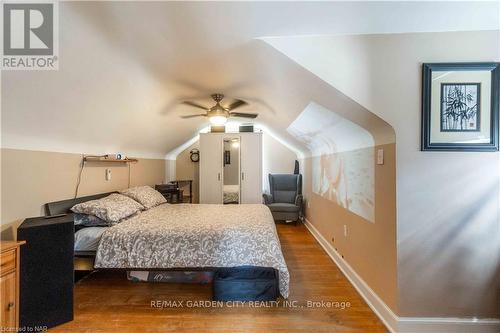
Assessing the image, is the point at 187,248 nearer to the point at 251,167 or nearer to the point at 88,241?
the point at 88,241

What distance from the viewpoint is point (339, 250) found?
288cm

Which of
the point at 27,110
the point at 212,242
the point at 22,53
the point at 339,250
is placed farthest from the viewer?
the point at 339,250

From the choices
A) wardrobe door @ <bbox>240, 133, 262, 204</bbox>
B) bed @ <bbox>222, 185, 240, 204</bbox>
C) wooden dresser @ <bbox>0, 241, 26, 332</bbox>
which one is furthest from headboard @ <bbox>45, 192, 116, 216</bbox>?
wardrobe door @ <bbox>240, 133, 262, 204</bbox>

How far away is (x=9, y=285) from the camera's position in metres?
1.53

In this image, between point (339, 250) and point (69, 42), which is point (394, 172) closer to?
point (339, 250)

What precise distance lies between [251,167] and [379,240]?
309 cm

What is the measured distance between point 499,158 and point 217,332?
99.2 inches

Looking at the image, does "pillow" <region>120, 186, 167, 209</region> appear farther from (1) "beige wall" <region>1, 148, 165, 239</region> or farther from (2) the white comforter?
(2) the white comforter

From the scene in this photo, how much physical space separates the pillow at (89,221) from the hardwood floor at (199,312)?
66 centimetres

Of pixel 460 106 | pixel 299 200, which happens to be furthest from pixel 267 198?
pixel 460 106

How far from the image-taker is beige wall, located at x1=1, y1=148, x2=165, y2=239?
1896 millimetres

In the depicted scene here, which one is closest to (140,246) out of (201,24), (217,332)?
(217,332)

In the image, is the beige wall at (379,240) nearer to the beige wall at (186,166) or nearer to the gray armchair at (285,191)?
the gray armchair at (285,191)

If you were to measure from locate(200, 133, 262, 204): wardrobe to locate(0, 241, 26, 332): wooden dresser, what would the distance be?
10.7 ft
